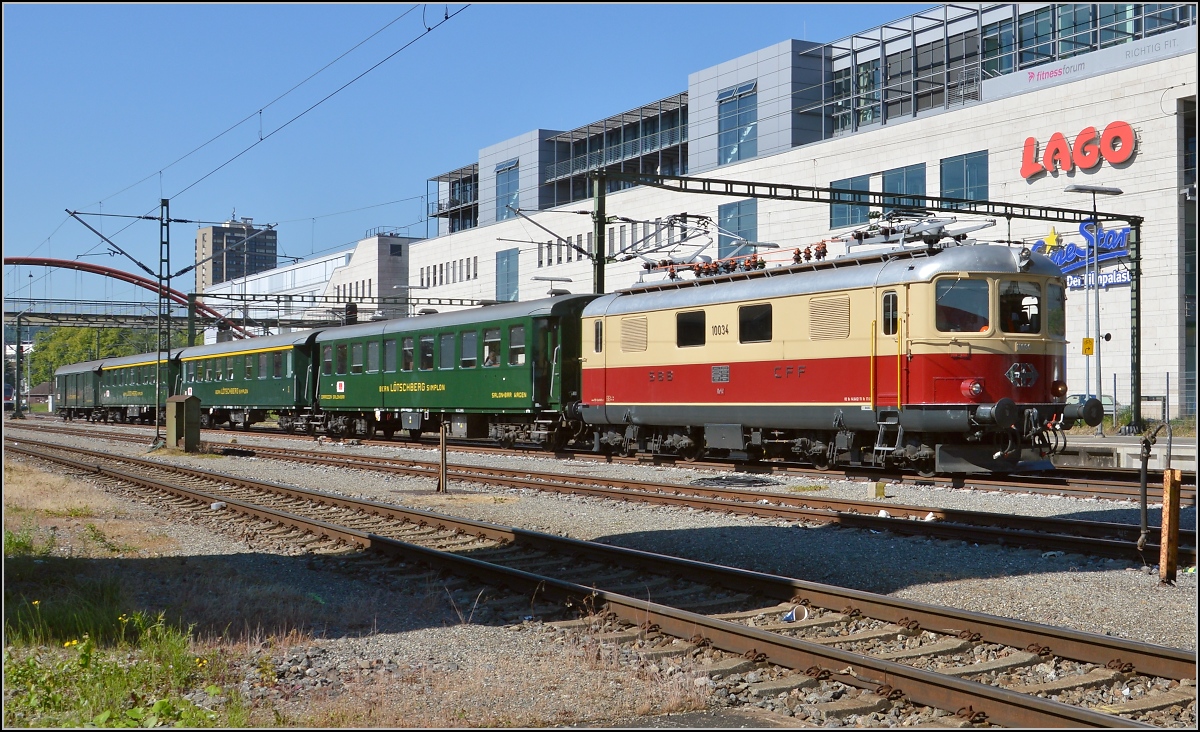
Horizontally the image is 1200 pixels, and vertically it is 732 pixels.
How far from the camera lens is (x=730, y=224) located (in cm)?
5397

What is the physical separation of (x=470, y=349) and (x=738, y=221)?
1143 inches

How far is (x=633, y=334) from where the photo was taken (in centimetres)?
2194

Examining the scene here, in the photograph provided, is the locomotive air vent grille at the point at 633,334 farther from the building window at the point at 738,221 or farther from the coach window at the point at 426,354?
the building window at the point at 738,221

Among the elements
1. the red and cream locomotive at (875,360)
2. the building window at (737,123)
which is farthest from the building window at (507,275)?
the red and cream locomotive at (875,360)

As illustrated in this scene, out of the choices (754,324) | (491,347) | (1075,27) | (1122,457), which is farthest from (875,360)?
(1075,27)

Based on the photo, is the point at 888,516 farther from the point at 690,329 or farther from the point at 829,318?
the point at 690,329

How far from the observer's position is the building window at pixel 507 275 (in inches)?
2751

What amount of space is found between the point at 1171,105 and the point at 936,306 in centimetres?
2632

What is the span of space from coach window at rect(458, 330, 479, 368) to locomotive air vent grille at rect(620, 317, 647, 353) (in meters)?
5.50

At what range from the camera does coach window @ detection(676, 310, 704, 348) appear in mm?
20125

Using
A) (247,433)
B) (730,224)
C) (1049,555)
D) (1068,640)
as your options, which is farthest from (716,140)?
(1068,640)

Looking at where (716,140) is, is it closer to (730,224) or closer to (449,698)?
(730,224)

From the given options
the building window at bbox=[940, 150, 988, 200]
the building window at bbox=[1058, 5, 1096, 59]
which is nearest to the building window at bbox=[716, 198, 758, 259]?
the building window at bbox=[940, 150, 988, 200]

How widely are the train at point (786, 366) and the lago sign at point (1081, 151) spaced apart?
22.4 metres
